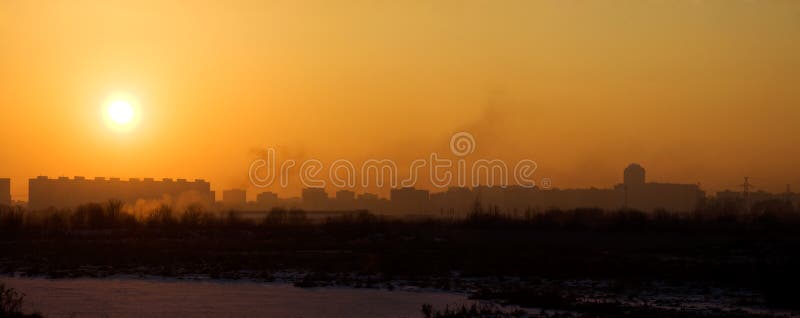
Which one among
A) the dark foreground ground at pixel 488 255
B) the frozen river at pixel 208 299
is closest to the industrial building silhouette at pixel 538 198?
the dark foreground ground at pixel 488 255

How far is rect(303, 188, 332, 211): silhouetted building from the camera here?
6176 inches

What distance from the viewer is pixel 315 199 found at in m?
157

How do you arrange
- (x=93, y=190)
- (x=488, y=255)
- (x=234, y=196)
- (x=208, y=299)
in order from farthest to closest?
(x=234, y=196)
(x=93, y=190)
(x=488, y=255)
(x=208, y=299)

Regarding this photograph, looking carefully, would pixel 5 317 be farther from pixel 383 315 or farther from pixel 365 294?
pixel 365 294

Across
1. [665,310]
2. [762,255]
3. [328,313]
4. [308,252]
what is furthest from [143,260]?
[762,255]

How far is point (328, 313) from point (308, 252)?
80.1ft

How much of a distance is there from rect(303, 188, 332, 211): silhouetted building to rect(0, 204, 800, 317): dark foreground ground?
2963 inches

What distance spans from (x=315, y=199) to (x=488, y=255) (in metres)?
113

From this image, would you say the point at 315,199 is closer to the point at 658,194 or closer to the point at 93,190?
the point at 93,190

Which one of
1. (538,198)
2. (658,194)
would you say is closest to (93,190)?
(538,198)

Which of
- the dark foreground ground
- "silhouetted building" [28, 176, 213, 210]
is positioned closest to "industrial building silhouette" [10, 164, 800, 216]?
"silhouetted building" [28, 176, 213, 210]

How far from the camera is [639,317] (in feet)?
74.1

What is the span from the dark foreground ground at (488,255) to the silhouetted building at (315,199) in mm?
75265

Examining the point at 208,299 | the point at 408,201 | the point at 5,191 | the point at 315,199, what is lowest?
the point at 208,299
